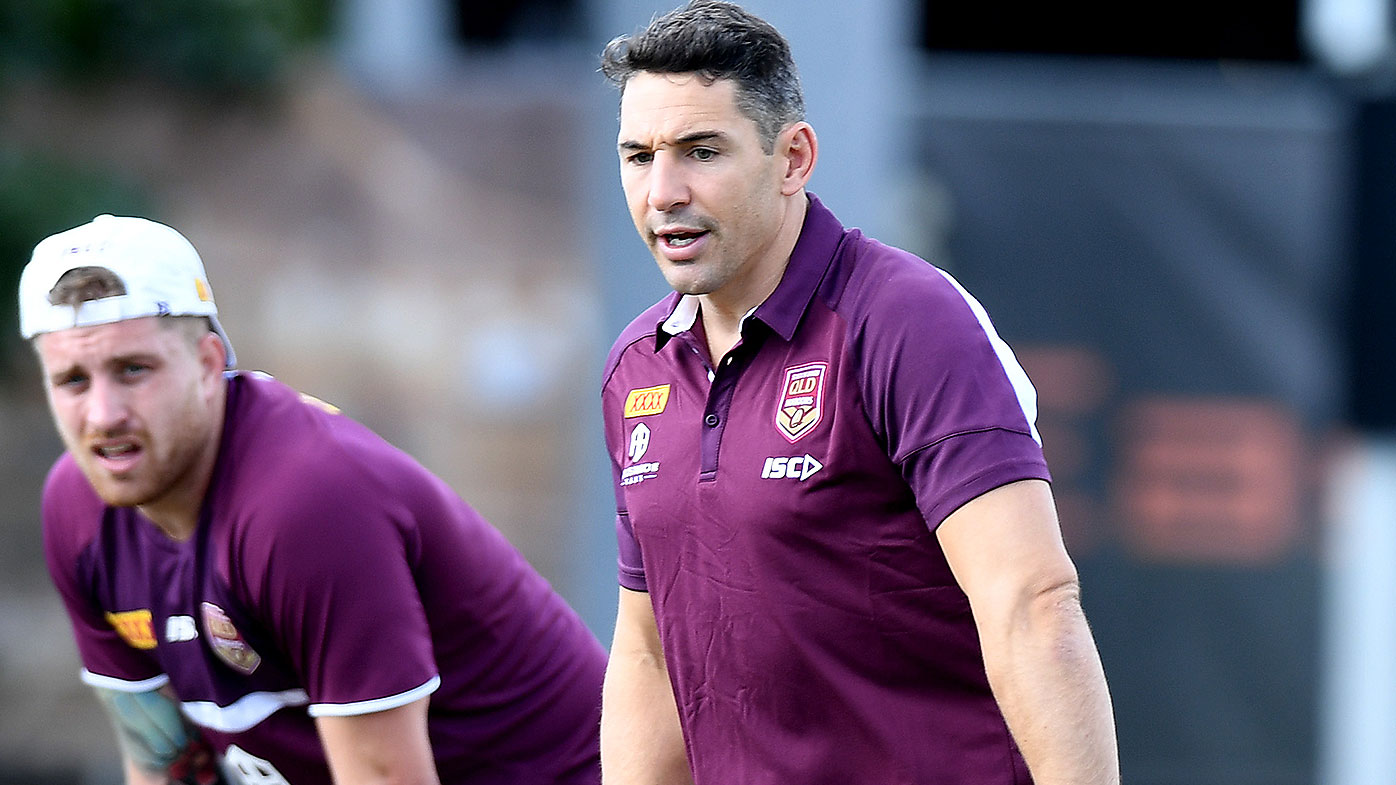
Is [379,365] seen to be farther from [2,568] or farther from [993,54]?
[993,54]

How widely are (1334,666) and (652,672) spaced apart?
5.03 meters

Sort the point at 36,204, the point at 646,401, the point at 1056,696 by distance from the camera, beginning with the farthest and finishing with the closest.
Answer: the point at 36,204
the point at 646,401
the point at 1056,696

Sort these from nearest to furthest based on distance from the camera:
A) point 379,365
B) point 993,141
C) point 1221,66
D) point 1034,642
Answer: point 1034,642
point 993,141
point 379,365
point 1221,66

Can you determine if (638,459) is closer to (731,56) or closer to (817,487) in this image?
(817,487)

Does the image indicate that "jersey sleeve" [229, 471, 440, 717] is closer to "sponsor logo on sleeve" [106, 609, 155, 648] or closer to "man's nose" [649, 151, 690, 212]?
"sponsor logo on sleeve" [106, 609, 155, 648]

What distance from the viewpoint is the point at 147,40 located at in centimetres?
824

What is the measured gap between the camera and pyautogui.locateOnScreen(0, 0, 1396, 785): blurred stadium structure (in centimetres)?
665

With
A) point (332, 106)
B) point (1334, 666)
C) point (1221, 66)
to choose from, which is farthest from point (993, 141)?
point (1221, 66)

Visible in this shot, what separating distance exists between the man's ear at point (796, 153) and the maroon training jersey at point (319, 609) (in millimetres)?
895

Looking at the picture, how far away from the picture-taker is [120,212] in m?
8.02

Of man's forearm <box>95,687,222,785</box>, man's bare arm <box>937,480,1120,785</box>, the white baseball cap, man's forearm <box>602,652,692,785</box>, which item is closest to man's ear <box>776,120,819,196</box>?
man's bare arm <box>937,480,1120,785</box>

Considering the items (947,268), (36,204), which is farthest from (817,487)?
(36,204)

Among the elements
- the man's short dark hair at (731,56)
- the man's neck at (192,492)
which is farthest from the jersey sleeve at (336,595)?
the man's short dark hair at (731,56)

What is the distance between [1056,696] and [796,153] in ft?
3.00
